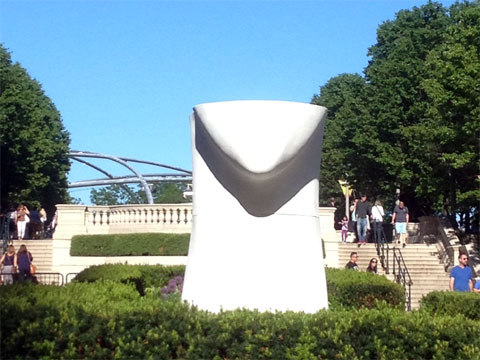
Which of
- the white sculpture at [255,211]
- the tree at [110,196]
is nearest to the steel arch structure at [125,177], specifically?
the tree at [110,196]

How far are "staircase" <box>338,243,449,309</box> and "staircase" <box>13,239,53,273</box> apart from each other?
983 cm

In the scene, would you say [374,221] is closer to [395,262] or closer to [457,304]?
[395,262]

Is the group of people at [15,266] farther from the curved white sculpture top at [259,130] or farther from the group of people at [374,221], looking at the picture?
the group of people at [374,221]

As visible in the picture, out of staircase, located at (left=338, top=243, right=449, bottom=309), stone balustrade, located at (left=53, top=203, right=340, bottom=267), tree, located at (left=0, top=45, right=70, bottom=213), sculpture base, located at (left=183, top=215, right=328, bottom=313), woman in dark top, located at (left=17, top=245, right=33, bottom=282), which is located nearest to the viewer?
sculpture base, located at (left=183, top=215, right=328, bottom=313)

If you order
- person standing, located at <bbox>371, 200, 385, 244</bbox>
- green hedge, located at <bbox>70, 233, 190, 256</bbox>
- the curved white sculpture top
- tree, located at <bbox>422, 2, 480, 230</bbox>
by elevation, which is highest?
tree, located at <bbox>422, 2, 480, 230</bbox>

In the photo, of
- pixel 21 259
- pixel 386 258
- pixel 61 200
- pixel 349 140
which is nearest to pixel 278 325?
pixel 21 259

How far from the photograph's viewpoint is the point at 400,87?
122ft

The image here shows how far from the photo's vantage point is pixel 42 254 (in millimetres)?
28703

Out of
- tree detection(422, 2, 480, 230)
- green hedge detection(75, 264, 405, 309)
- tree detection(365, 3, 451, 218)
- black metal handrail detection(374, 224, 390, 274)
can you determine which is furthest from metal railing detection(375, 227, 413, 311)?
green hedge detection(75, 264, 405, 309)

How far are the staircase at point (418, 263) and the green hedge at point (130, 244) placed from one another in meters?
5.41

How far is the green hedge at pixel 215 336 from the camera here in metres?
8.35

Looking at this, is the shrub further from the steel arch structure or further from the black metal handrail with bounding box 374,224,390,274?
the steel arch structure

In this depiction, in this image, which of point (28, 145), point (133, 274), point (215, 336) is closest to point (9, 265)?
point (133, 274)

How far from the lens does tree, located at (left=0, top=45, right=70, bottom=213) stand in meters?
38.5
